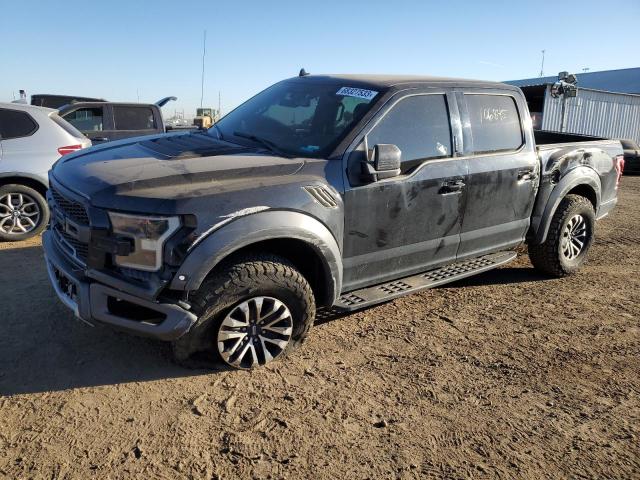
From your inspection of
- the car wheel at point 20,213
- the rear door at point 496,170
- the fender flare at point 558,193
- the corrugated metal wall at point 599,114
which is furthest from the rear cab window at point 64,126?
the corrugated metal wall at point 599,114

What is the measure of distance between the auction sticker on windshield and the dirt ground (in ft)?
5.82

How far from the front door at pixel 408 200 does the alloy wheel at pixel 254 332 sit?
0.61 m

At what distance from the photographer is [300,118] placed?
3.96 metres

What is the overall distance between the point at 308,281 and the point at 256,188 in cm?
86

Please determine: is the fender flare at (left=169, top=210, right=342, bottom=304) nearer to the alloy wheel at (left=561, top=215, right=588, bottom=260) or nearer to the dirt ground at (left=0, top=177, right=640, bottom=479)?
the dirt ground at (left=0, top=177, right=640, bottom=479)

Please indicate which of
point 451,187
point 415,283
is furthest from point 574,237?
point 415,283

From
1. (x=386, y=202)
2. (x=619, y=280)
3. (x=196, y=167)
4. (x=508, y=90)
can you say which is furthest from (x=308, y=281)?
(x=619, y=280)

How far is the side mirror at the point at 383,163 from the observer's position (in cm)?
339

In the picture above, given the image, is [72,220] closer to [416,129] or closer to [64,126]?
[416,129]

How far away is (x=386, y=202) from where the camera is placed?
11.9 feet

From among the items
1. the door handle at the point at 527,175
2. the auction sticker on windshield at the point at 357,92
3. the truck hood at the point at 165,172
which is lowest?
→ the truck hood at the point at 165,172

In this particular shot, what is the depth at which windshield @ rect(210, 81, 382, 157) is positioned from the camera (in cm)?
365

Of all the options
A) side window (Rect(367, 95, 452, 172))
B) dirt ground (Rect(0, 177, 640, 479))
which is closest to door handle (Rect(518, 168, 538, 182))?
side window (Rect(367, 95, 452, 172))

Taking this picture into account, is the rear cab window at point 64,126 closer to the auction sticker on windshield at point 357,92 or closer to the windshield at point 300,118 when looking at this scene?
the windshield at point 300,118
